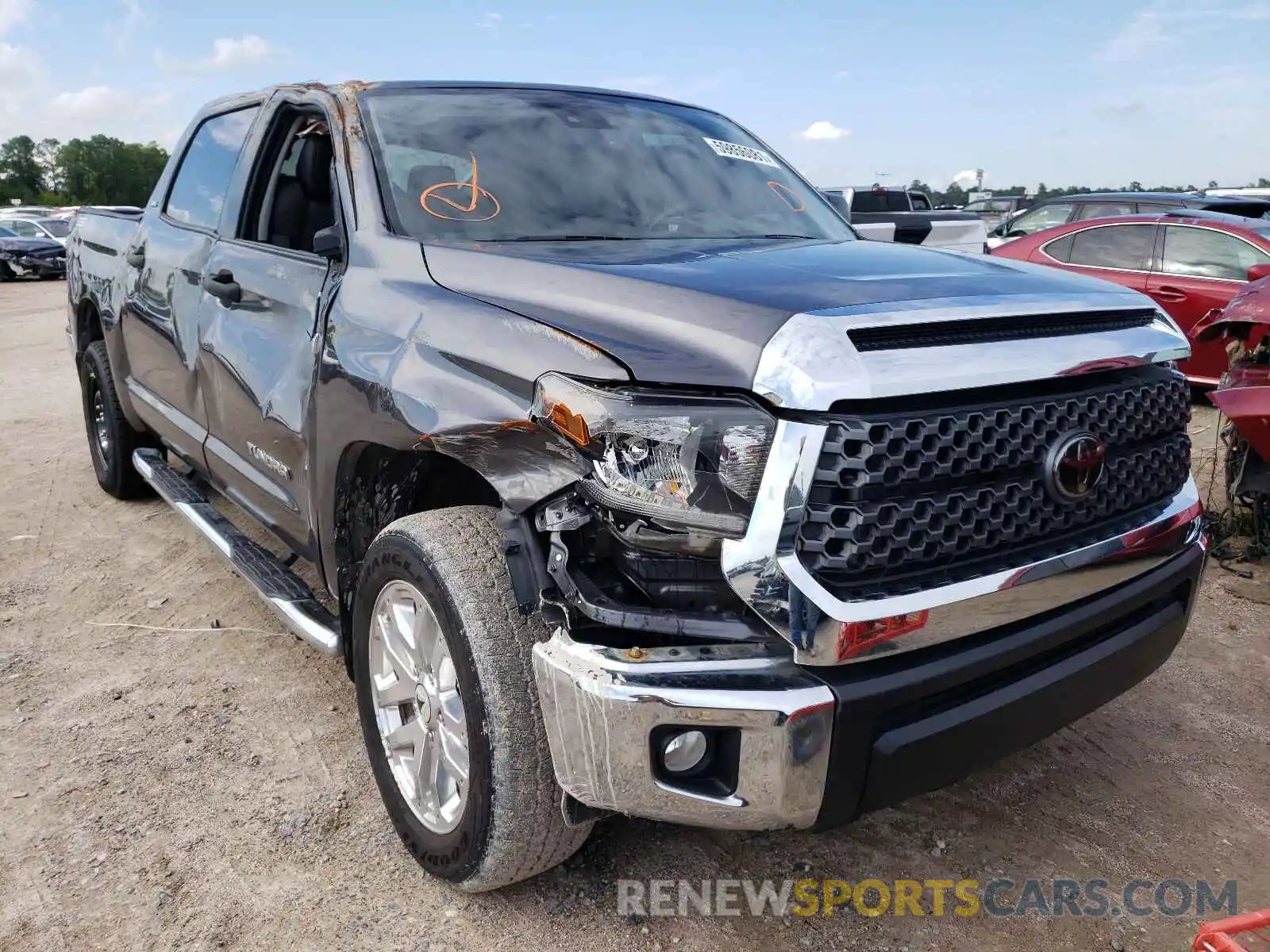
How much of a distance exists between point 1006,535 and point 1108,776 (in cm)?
132

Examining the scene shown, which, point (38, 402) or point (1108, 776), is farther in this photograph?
point (38, 402)

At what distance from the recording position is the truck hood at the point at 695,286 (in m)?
1.86

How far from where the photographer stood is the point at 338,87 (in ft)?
10.2

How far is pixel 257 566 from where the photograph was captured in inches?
131

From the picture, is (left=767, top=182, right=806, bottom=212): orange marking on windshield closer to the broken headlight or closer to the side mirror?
the side mirror

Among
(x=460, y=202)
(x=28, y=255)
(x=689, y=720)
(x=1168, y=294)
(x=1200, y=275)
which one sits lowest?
(x=28, y=255)

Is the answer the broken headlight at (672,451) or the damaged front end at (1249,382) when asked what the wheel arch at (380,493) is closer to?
the broken headlight at (672,451)

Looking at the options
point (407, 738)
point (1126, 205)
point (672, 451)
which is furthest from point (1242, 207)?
point (407, 738)

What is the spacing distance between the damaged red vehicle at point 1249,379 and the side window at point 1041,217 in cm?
716

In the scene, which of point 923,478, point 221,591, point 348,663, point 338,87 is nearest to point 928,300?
point 923,478

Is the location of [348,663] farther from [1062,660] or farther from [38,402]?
[38,402]

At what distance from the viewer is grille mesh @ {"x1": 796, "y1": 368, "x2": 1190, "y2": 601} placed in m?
1.76

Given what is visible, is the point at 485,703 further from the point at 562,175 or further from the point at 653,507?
the point at 562,175

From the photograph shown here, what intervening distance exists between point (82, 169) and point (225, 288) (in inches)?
4138
